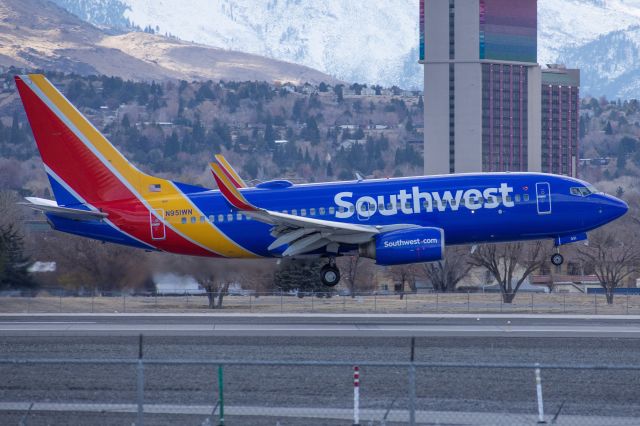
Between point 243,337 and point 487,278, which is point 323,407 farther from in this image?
point 487,278

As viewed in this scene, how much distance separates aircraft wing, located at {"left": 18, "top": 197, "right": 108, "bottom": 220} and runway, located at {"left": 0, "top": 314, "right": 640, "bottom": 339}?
3.55 metres

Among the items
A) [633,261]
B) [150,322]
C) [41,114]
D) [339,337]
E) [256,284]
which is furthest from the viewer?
[633,261]

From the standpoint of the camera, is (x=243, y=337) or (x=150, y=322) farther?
(x=150, y=322)

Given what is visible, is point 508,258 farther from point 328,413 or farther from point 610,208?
point 328,413

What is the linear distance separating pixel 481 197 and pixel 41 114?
1587 cm

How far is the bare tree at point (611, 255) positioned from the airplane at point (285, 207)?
94.2 ft

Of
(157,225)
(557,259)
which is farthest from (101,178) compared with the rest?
(557,259)

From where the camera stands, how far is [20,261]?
48781 mm

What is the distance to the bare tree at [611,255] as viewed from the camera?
76.7 m

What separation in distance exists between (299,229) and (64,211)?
8167 mm

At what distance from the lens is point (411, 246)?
43.6 metres

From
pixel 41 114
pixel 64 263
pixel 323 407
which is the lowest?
pixel 323 407

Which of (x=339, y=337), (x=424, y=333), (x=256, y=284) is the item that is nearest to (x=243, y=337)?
(x=339, y=337)

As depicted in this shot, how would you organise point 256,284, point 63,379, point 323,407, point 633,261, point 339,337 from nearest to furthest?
point 323,407, point 63,379, point 339,337, point 256,284, point 633,261
